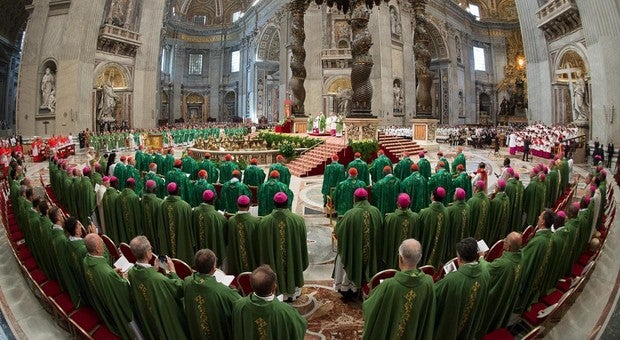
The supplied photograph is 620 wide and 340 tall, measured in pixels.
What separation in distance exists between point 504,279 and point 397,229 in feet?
5.35

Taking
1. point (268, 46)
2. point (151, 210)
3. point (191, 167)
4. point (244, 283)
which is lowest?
point (244, 283)

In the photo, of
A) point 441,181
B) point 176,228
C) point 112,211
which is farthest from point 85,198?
point 441,181

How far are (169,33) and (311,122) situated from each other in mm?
29315

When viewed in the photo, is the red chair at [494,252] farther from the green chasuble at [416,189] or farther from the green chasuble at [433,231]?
the green chasuble at [416,189]

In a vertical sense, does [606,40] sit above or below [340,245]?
above

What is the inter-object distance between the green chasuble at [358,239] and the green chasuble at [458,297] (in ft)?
6.00

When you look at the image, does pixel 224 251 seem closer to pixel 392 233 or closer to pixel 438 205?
pixel 392 233

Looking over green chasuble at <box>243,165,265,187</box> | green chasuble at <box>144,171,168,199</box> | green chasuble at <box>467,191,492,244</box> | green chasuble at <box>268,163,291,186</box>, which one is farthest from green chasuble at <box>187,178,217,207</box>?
green chasuble at <box>467,191,492,244</box>

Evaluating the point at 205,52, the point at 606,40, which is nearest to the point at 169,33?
the point at 205,52

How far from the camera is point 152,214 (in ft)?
19.8

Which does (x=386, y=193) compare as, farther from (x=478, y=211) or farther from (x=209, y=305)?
(x=209, y=305)

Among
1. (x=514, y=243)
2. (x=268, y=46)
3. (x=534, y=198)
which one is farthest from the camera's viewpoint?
(x=268, y=46)

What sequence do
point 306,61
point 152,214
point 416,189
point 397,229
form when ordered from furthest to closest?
point 306,61
point 416,189
point 152,214
point 397,229

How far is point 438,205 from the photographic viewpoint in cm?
506
